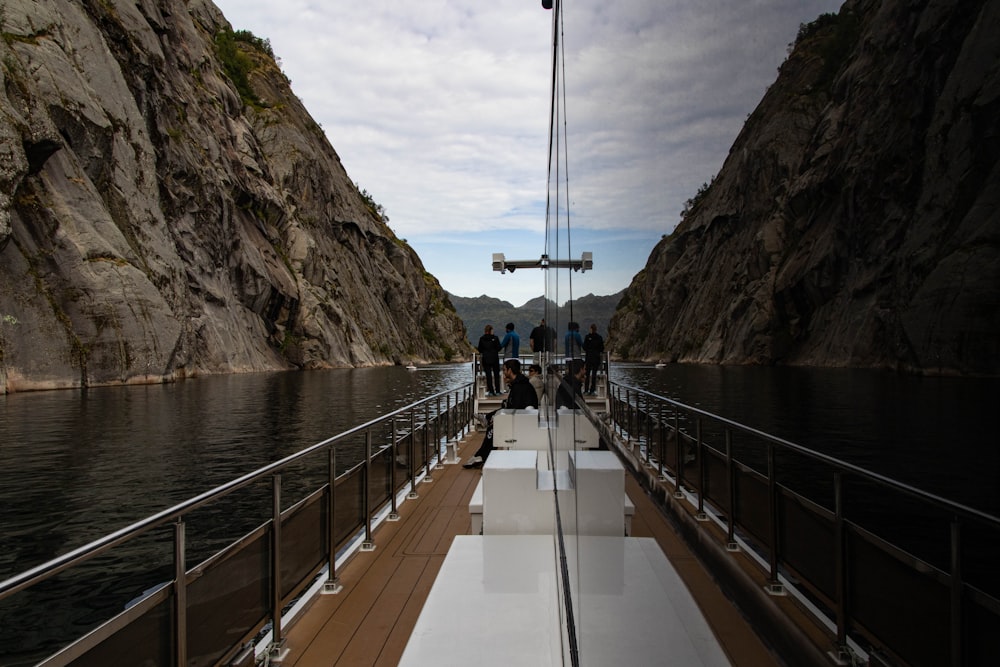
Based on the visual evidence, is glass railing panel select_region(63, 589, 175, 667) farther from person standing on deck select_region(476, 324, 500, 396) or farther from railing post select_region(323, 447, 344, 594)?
person standing on deck select_region(476, 324, 500, 396)

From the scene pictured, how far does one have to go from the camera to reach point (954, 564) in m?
0.53

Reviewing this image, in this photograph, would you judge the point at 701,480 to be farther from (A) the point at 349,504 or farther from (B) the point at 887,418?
(B) the point at 887,418

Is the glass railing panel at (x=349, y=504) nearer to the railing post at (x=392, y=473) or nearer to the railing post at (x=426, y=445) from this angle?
the railing post at (x=392, y=473)

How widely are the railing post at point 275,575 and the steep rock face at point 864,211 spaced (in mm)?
2266

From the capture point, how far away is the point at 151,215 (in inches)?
1278

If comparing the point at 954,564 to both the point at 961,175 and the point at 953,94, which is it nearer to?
the point at 961,175

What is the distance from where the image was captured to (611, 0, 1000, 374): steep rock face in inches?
20.3

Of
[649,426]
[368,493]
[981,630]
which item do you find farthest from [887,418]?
[649,426]

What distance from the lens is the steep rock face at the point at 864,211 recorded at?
515mm

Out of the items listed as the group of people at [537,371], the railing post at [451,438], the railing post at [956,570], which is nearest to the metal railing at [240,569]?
the group of people at [537,371]

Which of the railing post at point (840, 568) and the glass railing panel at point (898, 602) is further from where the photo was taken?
the railing post at point (840, 568)

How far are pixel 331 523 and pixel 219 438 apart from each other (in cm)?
1051

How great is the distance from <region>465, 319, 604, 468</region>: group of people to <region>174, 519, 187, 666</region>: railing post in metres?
1.56

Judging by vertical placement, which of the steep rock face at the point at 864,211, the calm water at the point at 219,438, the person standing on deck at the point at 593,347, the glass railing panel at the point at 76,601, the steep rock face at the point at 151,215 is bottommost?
the glass railing panel at the point at 76,601
